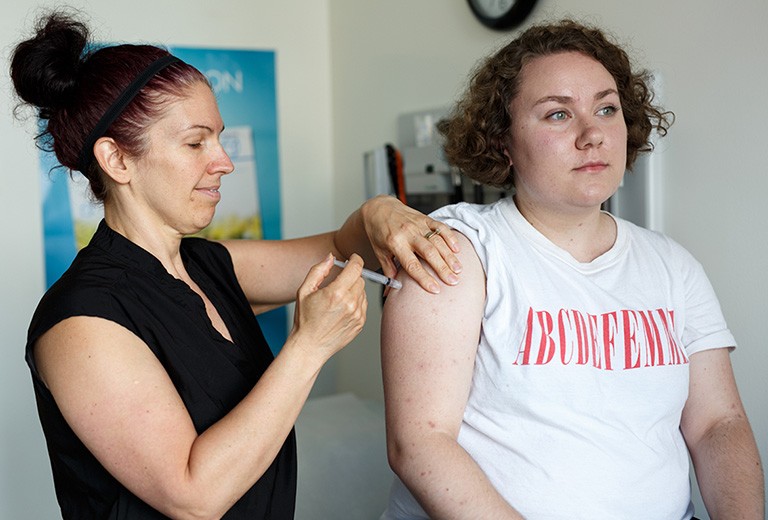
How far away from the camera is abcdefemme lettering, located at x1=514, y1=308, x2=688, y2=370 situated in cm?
121

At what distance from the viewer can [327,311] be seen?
108 centimetres

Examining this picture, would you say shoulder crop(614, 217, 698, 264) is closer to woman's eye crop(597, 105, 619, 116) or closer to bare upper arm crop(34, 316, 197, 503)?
woman's eye crop(597, 105, 619, 116)

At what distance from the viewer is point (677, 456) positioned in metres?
1.29

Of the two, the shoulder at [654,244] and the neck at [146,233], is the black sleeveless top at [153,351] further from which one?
the shoulder at [654,244]

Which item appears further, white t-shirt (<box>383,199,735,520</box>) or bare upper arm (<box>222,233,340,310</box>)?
bare upper arm (<box>222,233,340,310</box>)

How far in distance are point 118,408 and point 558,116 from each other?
82 cm

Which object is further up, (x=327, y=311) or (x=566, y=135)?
(x=566, y=135)

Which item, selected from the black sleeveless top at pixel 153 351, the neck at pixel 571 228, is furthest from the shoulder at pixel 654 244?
the black sleeveless top at pixel 153 351

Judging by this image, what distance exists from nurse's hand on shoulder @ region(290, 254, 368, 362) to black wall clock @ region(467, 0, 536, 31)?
110 cm

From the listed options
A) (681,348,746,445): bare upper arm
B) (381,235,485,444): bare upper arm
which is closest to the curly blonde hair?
(381,235,485,444): bare upper arm

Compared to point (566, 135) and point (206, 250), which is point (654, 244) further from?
point (206, 250)

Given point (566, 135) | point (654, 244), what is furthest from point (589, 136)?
point (654, 244)

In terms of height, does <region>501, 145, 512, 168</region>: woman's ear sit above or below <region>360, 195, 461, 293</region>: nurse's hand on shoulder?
above

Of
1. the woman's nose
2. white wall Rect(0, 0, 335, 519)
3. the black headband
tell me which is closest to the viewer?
the black headband
